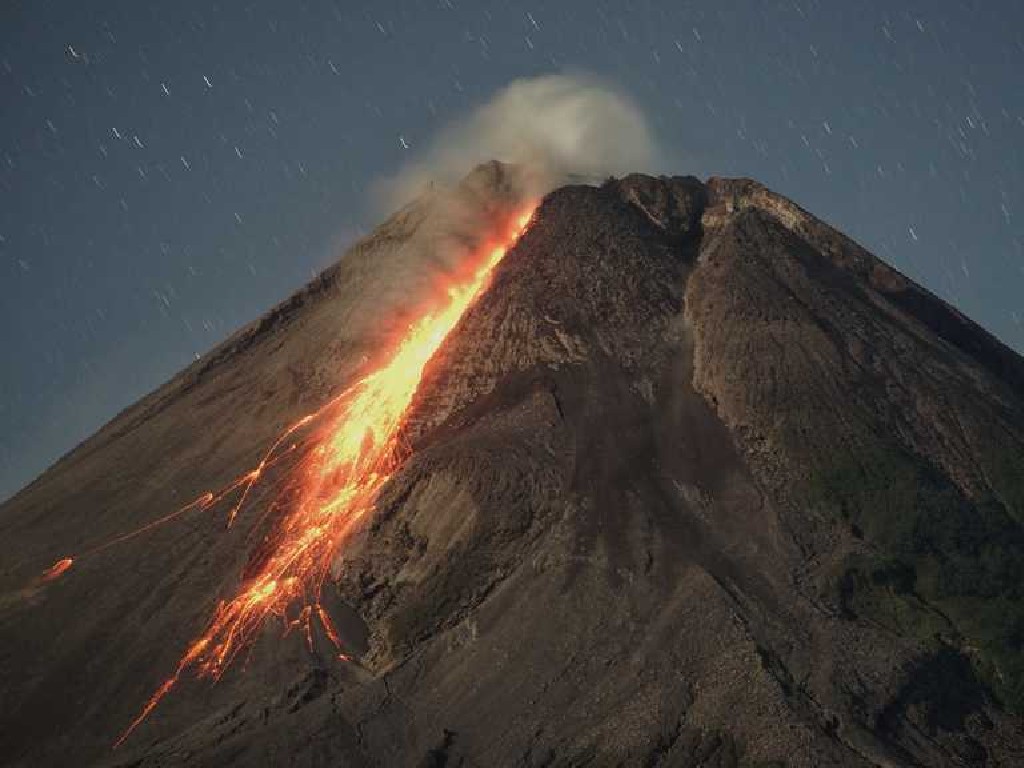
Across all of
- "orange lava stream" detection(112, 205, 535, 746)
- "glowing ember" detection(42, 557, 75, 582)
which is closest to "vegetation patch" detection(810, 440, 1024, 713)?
"orange lava stream" detection(112, 205, 535, 746)

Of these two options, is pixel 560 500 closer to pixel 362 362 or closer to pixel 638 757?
pixel 638 757

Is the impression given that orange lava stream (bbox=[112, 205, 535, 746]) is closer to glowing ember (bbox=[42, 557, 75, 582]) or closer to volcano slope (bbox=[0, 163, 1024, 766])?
glowing ember (bbox=[42, 557, 75, 582])

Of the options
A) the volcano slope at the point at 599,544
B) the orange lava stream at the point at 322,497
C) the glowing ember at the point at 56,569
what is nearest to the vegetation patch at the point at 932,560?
the volcano slope at the point at 599,544

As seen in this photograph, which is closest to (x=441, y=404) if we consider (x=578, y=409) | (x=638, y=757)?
(x=578, y=409)

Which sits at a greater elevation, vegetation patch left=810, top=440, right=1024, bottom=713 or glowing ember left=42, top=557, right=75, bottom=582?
glowing ember left=42, top=557, right=75, bottom=582

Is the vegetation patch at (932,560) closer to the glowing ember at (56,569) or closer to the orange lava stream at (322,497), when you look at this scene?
the orange lava stream at (322,497)
